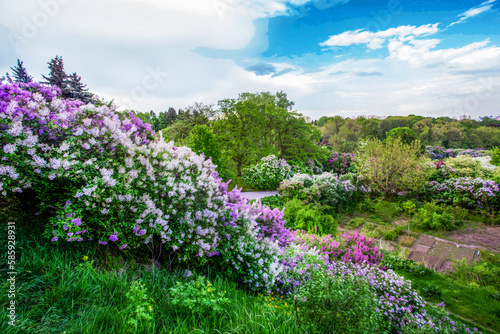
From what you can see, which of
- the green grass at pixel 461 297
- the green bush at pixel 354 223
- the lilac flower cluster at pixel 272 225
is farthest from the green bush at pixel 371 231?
the lilac flower cluster at pixel 272 225

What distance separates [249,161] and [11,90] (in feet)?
37.5

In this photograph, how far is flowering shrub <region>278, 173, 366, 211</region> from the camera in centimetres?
853

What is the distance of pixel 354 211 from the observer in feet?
29.0

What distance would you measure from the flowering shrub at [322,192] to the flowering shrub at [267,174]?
2206 mm

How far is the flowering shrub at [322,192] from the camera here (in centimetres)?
853

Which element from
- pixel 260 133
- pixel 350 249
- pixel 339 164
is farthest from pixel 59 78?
pixel 339 164

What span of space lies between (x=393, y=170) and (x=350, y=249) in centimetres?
626

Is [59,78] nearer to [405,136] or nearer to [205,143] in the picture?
[205,143]

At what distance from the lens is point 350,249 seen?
185 inches

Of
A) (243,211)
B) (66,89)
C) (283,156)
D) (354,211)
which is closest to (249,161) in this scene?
(283,156)

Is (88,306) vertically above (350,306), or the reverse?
(88,306)

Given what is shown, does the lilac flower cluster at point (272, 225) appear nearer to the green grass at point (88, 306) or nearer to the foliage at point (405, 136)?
the green grass at point (88, 306)

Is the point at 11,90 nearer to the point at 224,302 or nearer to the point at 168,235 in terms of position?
the point at 168,235

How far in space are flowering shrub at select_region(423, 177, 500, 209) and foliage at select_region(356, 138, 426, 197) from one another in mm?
574
